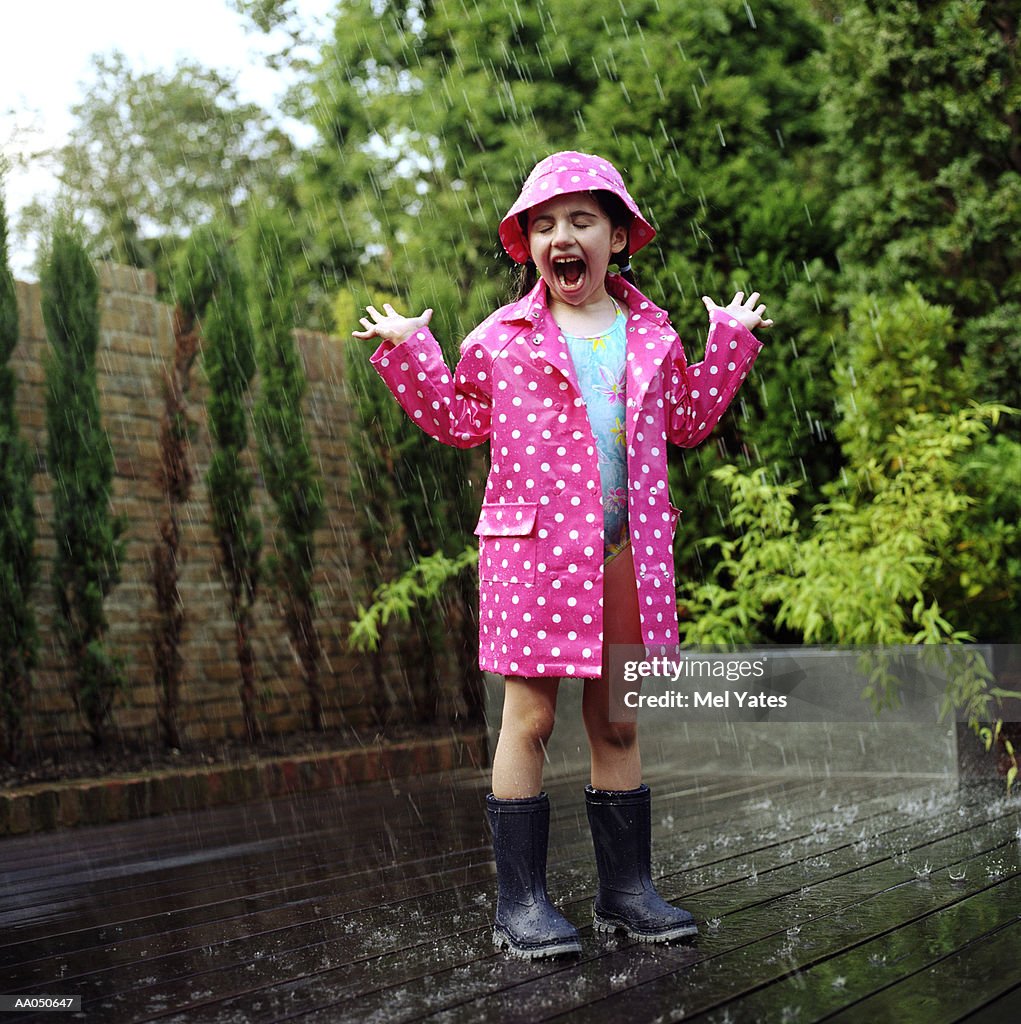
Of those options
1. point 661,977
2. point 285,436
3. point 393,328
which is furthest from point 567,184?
point 285,436

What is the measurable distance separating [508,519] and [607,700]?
42 cm

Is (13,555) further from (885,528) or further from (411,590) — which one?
(885,528)

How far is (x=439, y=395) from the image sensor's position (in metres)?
2.44

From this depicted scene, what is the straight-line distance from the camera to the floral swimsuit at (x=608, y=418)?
2373mm

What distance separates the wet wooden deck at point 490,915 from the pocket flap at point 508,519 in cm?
79

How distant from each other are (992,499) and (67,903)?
372 centimetres

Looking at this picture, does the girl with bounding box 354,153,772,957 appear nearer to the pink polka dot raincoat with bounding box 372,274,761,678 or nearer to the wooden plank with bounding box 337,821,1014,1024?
the pink polka dot raincoat with bounding box 372,274,761,678

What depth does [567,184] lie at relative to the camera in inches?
93.5

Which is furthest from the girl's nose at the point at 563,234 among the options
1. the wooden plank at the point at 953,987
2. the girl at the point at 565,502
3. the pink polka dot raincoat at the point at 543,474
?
the wooden plank at the point at 953,987

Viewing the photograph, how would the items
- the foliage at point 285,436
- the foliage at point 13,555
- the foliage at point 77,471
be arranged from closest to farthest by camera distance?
the foliage at point 13,555 → the foliage at point 77,471 → the foliage at point 285,436

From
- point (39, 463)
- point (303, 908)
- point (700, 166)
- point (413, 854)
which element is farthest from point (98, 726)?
point (700, 166)

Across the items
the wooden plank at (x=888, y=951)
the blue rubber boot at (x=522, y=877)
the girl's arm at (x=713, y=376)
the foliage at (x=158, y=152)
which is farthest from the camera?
the foliage at (x=158, y=152)

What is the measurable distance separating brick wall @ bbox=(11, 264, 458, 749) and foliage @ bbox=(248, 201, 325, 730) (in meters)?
0.20

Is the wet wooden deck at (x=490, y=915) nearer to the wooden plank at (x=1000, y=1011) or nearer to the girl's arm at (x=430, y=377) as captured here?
the wooden plank at (x=1000, y=1011)
